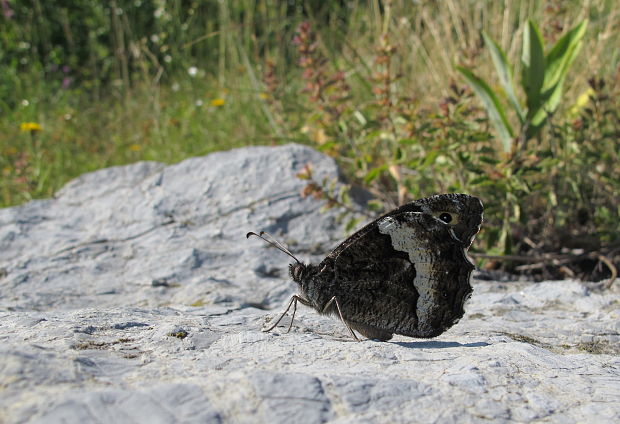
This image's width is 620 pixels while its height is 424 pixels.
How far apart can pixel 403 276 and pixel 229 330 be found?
81cm

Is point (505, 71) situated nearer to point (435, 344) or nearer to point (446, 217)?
point (446, 217)

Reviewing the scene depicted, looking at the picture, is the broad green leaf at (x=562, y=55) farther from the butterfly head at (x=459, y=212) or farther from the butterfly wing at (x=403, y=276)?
the butterfly wing at (x=403, y=276)

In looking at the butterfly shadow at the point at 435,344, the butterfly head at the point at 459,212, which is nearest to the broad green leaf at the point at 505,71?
the butterfly head at the point at 459,212

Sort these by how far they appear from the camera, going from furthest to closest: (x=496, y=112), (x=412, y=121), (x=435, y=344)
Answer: (x=412, y=121)
(x=496, y=112)
(x=435, y=344)

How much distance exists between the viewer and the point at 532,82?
13.8 feet

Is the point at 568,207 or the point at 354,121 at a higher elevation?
the point at 354,121

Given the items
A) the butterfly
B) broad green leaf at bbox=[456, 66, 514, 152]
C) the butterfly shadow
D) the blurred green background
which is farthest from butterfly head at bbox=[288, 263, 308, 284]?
broad green leaf at bbox=[456, 66, 514, 152]

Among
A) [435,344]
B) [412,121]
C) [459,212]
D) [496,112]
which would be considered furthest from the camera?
[412,121]

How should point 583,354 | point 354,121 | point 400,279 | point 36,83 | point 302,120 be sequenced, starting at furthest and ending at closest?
point 36,83 < point 302,120 < point 354,121 < point 400,279 < point 583,354

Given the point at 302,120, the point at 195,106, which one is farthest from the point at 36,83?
the point at 302,120

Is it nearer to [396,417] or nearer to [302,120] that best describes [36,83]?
[302,120]

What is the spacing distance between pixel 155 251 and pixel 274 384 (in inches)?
103

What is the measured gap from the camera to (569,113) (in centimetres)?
481

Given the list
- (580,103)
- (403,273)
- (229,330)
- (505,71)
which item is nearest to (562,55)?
(505,71)
